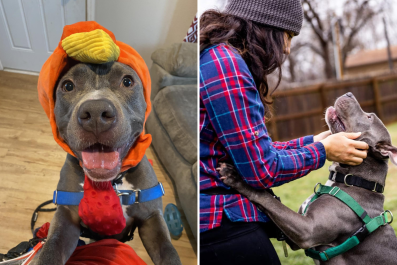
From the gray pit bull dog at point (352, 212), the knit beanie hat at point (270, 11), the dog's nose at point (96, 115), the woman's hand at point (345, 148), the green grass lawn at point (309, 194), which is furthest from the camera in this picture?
the green grass lawn at point (309, 194)

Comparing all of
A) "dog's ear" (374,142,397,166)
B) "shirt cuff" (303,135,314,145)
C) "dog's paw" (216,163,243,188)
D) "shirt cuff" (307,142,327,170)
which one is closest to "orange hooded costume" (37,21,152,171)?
"dog's paw" (216,163,243,188)

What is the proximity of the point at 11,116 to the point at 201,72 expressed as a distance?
1.71ft

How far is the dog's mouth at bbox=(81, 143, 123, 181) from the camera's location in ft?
2.62

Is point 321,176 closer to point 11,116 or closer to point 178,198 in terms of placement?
point 178,198

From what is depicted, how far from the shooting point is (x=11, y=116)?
90 cm

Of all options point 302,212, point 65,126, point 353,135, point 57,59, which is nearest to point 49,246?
point 65,126

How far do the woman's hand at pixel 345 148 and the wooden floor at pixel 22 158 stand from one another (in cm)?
81

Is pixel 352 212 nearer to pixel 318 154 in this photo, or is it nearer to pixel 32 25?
pixel 318 154

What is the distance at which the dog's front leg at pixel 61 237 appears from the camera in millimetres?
809

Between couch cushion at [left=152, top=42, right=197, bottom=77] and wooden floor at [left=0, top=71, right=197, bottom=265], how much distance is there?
0.36 m

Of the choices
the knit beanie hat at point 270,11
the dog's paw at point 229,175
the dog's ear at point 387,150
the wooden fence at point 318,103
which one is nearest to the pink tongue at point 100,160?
the dog's paw at point 229,175

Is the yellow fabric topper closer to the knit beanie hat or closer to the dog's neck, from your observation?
the knit beanie hat

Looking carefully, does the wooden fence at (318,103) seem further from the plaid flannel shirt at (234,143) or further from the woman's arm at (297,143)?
the plaid flannel shirt at (234,143)

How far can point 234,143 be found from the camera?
99 centimetres
